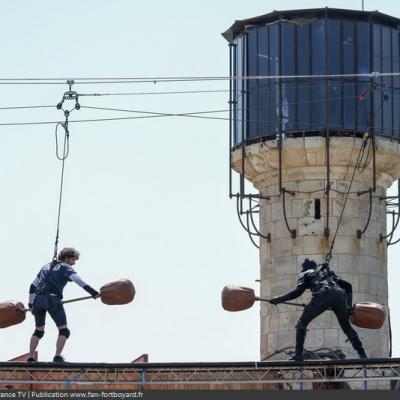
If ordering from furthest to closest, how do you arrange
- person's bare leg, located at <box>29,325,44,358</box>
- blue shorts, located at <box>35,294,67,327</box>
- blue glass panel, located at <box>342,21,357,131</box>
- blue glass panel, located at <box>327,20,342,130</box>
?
blue glass panel, located at <box>342,21,357,131</box> → blue glass panel, located at <box>327,20,342,130</box> → person's bare leg, located at <box>29,325,44,358</box> → blue shorts, located at <box>35,294,67,327</box>

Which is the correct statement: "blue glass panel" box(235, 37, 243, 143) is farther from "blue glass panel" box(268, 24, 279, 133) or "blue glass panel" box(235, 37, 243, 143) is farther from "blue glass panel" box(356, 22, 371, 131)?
"blue glass panel" box(356, 22, 371, 131)

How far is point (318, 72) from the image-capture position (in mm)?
53750

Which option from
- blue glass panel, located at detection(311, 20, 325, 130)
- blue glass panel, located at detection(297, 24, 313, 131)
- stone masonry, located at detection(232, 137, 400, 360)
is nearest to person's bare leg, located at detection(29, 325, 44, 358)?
stone masonry, located at detection(232, 137, 400, 360)

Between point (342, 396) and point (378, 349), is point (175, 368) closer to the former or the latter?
point (342, 396)

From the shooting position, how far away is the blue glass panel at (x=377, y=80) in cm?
5381

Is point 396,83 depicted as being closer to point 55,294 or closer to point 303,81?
point 303,81

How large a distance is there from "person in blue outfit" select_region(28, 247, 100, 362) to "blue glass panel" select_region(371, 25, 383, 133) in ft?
35.1

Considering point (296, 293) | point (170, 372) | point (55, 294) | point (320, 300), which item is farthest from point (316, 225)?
point (55, 294)

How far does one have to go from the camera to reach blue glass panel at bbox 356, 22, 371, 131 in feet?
176

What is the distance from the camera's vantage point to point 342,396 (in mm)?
42469

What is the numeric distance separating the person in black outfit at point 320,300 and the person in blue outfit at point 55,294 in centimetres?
430

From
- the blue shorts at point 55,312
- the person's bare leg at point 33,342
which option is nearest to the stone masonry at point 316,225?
the blue shorts at point 55,312

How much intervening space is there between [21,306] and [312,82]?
34.8 feet

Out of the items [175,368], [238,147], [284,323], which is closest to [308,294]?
[284,323]
